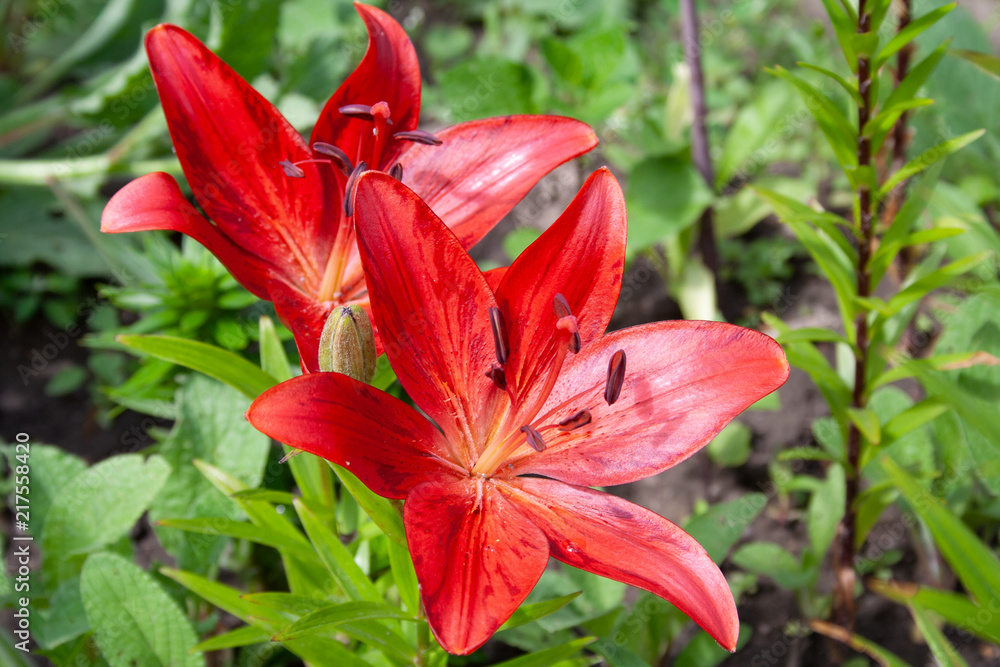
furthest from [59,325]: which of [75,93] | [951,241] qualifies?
[951,241]

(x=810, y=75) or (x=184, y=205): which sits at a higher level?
(x=184, y=205)

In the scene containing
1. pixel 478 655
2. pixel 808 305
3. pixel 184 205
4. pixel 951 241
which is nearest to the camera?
pixel 184 205

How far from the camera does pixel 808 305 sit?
224cm

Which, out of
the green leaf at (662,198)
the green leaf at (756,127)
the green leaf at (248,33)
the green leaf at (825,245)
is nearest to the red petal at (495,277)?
the green leaf at (825,245)

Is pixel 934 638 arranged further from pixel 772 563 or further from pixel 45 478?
pixel 45 478

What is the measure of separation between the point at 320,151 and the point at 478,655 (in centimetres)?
98

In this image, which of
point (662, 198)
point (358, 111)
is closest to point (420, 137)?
point (358, 111)

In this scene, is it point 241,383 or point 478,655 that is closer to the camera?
point 241,383

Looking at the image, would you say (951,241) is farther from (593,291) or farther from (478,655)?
(478,655)

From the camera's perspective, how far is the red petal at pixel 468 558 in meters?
0.75

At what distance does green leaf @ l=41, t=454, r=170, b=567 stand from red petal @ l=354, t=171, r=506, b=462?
660 millimetres

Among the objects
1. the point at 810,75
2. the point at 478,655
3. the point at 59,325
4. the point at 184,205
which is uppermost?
the point at 184,205

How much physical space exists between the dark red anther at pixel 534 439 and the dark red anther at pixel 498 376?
6cm

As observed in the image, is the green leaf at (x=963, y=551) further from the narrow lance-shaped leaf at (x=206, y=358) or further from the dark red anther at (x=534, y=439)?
the narrow lance-shaped leaf at (x=206, y=358)
